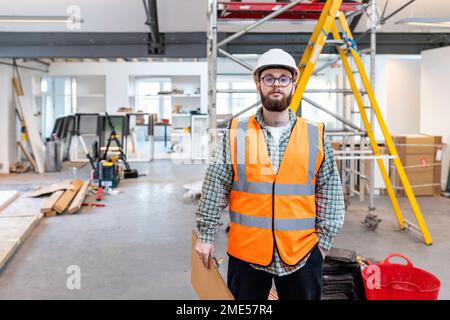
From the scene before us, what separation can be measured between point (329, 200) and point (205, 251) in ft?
2.09

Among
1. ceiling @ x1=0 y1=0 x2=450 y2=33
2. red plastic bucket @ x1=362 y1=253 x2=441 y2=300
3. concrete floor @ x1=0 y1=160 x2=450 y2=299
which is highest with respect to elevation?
ceiling @ x1=0 y1=0 x2=450 y2=33

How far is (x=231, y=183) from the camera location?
7.11 feet

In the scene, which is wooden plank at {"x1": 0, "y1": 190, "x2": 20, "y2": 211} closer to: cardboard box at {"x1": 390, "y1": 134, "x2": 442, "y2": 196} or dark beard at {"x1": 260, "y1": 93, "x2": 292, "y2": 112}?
dark beard at {"x1": 260, "y1": 93, "x2": 292, "y2": 112}

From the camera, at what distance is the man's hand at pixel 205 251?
2139 millimetres

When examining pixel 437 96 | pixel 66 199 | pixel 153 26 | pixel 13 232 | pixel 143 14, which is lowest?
pixel 13 232

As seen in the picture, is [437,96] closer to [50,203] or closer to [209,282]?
[50,203]

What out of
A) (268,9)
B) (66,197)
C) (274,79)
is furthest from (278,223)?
(66,197)

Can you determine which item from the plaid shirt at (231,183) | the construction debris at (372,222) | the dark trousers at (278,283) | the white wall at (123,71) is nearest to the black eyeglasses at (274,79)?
the plaid shirt at (231,183)

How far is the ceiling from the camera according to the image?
7.84 meters

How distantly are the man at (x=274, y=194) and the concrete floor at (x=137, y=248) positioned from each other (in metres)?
1.85

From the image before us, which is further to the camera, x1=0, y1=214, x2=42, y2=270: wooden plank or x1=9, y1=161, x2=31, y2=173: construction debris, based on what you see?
x1=9, y1=161, x2=31, y2=173: construction debris

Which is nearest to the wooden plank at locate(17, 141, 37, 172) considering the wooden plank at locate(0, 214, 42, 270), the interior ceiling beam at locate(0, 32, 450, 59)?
the interior ceiling beam at locate(0, 32, 450, 59)

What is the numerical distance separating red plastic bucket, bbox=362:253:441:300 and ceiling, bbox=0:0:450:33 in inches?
219

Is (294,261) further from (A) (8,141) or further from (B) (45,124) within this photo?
(B) (45,124)
